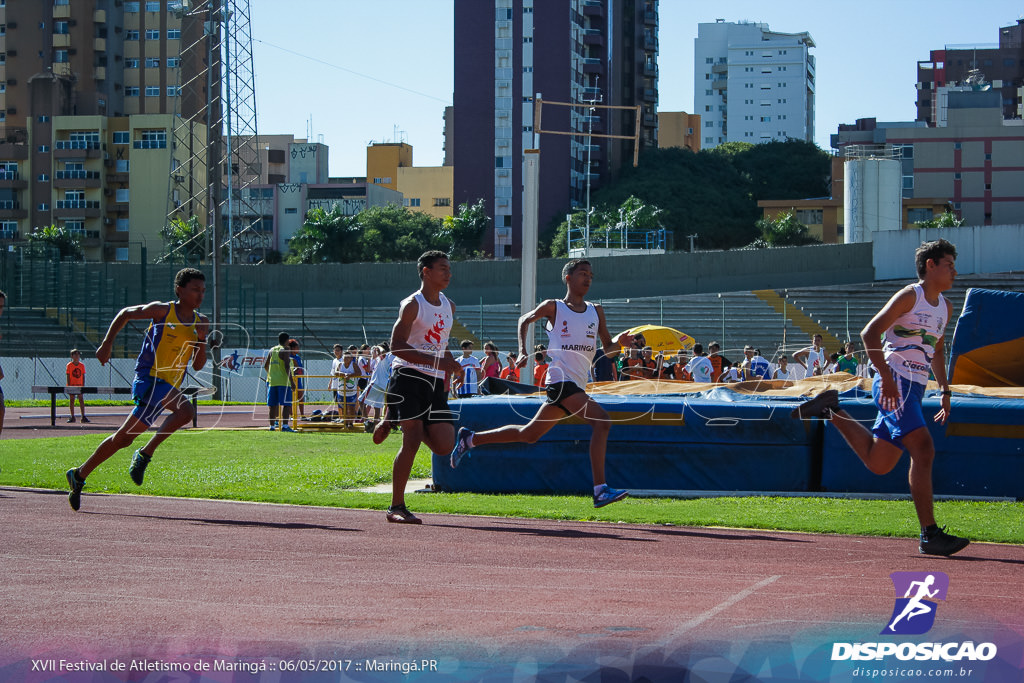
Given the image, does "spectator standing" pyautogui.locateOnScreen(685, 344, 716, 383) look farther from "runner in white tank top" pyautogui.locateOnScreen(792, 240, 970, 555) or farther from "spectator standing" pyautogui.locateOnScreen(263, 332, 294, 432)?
"runner in white tank top" pyautogui.locateOnScreen(792, 240, 970, 555)

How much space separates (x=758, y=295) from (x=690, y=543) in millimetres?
40384

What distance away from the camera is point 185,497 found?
34.0 ft

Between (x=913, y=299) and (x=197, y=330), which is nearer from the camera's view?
(x=913, y=299)

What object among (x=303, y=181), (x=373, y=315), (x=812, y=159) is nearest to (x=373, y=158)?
(x=303, y=181)

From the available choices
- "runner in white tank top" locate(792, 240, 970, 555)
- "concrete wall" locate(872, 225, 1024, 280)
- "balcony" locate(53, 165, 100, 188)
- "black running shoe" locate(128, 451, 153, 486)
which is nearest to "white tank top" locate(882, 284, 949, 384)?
"runner in white tank top" locate(792, 240, 970, 555)

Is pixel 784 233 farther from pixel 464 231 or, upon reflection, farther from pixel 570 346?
pixel 570 346

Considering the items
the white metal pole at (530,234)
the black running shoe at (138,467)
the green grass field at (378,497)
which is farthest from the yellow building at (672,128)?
the black running shoe at (138,467)

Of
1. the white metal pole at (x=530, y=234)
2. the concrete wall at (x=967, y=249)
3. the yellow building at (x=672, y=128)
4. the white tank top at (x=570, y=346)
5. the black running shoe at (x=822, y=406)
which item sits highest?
the yellow building at (x=672, y=128)

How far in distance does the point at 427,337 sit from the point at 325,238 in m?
74.2

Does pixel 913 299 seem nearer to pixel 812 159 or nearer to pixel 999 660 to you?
pixel 999 660

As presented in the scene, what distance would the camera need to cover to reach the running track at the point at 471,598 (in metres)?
4.38

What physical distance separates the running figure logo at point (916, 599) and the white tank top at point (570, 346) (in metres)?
3.36

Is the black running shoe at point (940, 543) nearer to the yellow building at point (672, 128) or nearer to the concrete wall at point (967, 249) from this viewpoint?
the concrete wall at point (967, 249)

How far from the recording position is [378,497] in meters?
10.2
